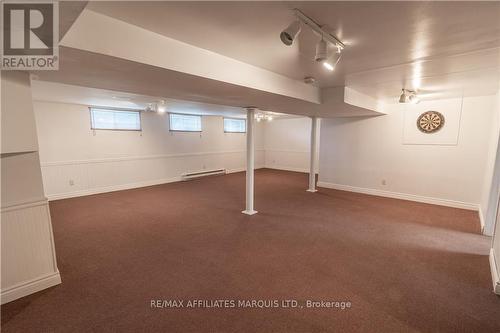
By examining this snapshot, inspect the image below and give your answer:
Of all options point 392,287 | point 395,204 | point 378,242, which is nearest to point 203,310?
point 392,287

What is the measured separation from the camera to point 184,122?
7.49m

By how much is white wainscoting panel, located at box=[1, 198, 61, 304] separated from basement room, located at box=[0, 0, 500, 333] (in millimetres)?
13

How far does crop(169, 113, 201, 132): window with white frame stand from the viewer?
7164mm

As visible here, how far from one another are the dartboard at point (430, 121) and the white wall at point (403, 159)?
1.15ft

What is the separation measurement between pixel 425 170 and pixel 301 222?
11.3 feet

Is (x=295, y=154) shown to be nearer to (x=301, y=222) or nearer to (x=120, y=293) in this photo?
(x=301, y=222)

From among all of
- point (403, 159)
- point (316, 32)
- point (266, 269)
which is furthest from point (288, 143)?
point (316, 32)

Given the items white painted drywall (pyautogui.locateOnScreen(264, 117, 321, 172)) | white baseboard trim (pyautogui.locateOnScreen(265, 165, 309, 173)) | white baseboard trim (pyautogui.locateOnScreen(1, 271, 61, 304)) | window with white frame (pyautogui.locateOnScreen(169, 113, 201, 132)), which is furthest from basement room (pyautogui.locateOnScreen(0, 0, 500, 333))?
white baseboard trim (pyautogui.locateOnScreen(265, 165, 309, 173))

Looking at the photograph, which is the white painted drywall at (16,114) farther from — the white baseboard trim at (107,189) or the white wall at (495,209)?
the white wall at (495,209)

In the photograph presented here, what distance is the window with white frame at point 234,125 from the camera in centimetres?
887

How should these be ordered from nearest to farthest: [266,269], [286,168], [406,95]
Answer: [266,269]
[406,95]
[286,168]

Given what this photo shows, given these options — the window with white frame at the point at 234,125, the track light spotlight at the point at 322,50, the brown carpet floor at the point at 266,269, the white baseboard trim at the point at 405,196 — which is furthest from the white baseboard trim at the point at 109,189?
the track light spotlight at the point at 322,50

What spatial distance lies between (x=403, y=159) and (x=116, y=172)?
7.25 meters

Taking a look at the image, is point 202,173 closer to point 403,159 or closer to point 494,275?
point 403,159
